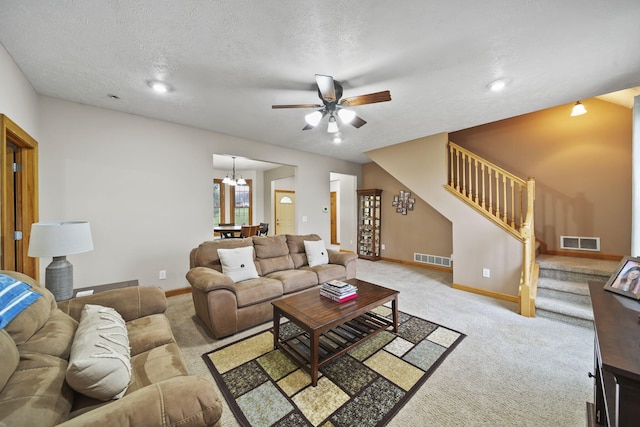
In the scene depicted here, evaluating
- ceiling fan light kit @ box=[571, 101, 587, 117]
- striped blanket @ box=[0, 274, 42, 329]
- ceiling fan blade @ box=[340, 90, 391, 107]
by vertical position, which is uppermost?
ceiling fan light kit @ box=[571, 101, 587, 117]

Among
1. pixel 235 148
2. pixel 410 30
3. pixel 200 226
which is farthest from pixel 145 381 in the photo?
pixel 235 148

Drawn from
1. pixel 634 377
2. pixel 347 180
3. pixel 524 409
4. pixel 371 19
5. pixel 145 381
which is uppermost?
pixel 371 19

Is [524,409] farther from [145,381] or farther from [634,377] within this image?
[145,381]

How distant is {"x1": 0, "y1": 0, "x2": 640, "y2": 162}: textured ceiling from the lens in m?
1.58

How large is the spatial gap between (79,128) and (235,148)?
193cm

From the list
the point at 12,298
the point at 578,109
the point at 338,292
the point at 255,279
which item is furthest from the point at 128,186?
the point at 578,109

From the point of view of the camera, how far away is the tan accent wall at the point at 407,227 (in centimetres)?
512

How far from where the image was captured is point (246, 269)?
2.96 metres

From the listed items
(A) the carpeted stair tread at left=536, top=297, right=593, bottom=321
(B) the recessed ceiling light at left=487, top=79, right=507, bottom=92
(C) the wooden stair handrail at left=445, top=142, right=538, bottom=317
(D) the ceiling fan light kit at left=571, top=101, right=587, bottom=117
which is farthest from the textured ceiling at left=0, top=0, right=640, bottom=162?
(A) the carpeted stair tread at left=536, top=297, right=593, bottom=321

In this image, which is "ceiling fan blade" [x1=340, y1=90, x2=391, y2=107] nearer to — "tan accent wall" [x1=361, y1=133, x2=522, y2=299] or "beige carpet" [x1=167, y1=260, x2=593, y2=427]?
"beige carpet" [x1=167, y1=260, x2=593, y2=427]

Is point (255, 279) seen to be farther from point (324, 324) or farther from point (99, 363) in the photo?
point (99, 363)

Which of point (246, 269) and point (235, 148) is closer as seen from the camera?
point (246, 269)

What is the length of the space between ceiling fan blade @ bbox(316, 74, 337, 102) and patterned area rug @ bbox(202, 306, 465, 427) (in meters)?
2.36

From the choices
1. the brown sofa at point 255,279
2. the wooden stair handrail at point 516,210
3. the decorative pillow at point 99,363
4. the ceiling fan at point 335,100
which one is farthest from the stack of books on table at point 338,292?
the wooden stair handrail at point 516,210
